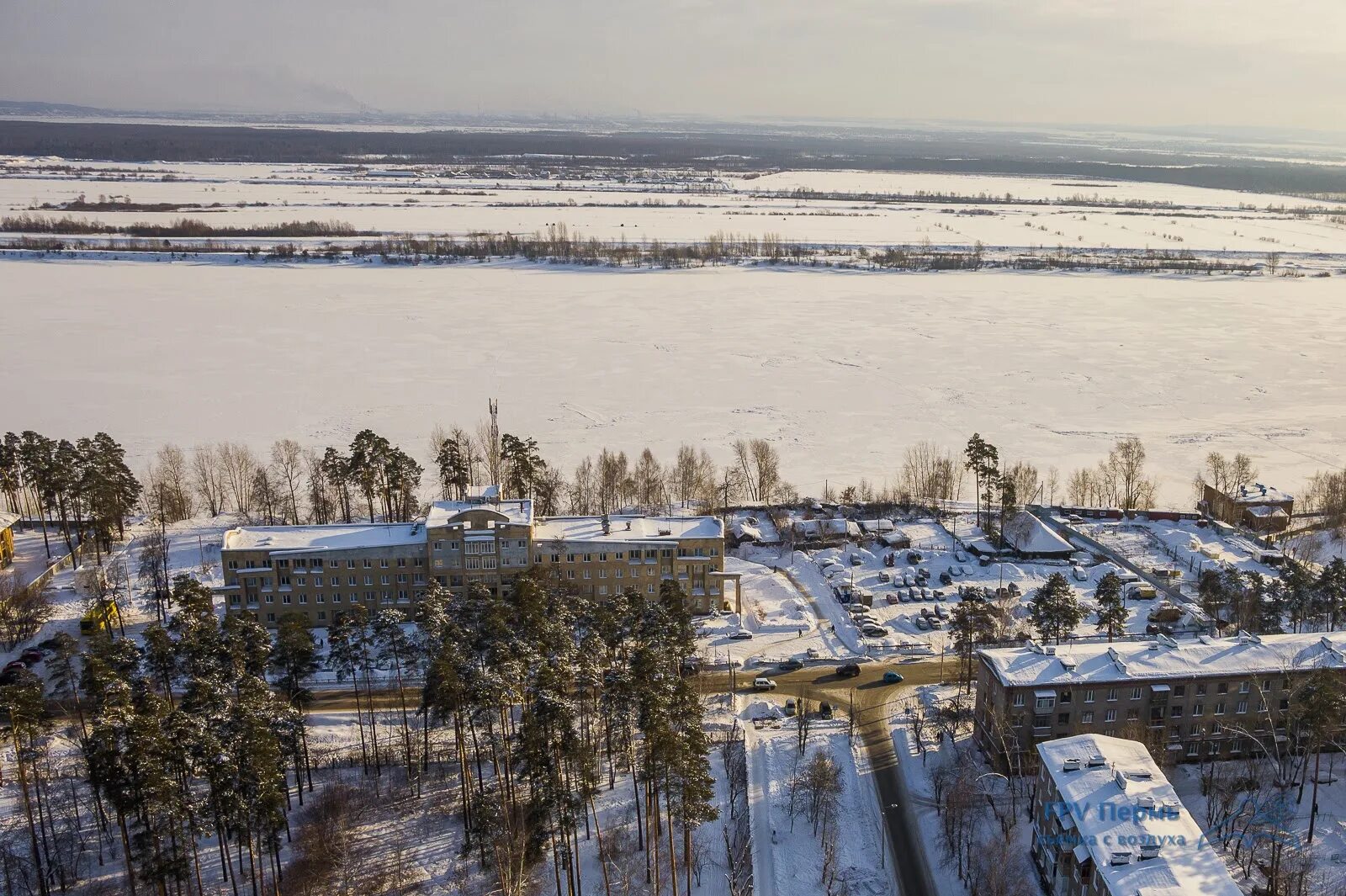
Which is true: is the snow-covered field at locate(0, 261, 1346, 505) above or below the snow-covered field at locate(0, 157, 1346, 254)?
below

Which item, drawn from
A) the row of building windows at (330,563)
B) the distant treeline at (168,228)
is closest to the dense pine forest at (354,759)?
the row of building windows at (330,563)

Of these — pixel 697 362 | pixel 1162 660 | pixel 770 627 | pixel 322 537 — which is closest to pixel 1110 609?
pixel 1162 660

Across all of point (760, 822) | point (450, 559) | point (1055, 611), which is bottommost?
point (760, 822)

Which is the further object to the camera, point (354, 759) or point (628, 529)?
point (628, 529)

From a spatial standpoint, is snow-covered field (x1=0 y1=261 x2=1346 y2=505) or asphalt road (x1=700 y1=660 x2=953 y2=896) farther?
snow-covered field (x1=0 y1=261 x2=1346 y2=505)

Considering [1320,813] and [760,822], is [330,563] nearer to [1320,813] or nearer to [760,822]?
[760,822]

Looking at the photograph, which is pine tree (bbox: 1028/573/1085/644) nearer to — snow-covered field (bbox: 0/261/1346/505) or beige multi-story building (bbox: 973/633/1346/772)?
beige multi-story building (bbox: 973/633/1346/772)

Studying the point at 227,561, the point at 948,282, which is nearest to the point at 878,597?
the point at 227,561

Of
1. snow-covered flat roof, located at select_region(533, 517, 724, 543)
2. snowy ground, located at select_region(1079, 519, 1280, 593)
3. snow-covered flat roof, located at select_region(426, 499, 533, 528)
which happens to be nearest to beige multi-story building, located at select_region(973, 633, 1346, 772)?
snowy ground, located at select_region(1079, 519, 1280, 593)
